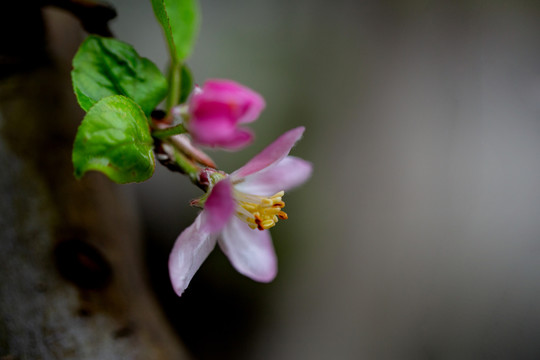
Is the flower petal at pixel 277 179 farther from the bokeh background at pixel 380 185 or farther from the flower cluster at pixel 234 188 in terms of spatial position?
the bokeh background at pixel 380 185

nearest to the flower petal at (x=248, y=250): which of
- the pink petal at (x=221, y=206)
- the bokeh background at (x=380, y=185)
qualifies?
the pink petal at (x=221, y=206)

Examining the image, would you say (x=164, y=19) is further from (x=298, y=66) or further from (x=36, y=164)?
(x=298, y=66)

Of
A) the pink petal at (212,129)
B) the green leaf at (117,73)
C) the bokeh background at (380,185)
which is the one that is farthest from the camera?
the bokeh background at (380,185)

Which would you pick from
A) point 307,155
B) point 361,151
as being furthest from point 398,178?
point 307,155

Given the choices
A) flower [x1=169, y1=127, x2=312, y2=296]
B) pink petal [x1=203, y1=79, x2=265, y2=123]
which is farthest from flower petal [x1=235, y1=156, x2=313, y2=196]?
pink petal [x1=203, y1=79, x2=265, y2=123]

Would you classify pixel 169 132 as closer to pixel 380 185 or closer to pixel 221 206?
pixel 221 206
